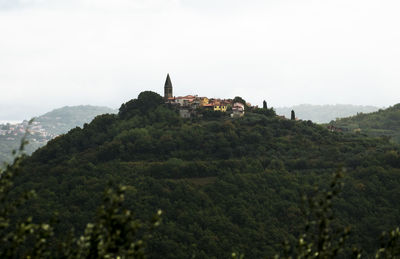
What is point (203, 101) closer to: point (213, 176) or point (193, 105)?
point (193, 105)

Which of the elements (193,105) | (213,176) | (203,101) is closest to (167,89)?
(193,105)

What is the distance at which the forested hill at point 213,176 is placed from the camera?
9912cm

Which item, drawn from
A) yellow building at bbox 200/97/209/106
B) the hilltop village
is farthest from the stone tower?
yellow building at bbox 200/97/209/106

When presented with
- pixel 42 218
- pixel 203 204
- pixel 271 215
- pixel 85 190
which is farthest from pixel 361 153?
pixel 42 218

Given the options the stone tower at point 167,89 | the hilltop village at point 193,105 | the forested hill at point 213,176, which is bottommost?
the forested hill at point 213,176

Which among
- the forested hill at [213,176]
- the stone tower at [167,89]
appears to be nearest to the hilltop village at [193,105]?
the stone tower at [167,89]

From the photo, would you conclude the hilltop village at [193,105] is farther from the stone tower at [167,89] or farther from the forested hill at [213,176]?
the forested hill at [213,176]

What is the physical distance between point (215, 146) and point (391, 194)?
4271cm

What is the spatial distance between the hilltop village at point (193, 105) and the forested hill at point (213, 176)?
8.32 feet

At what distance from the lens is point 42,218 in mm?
99438

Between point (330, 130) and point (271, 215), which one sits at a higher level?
point (330, 130)

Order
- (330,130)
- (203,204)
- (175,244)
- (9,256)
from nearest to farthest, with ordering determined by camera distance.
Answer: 1. (9,256)
2. (175,244)
3. (203,204)
4. (330,130)

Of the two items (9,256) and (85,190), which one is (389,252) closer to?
(9,256)

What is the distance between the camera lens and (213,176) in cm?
11812
